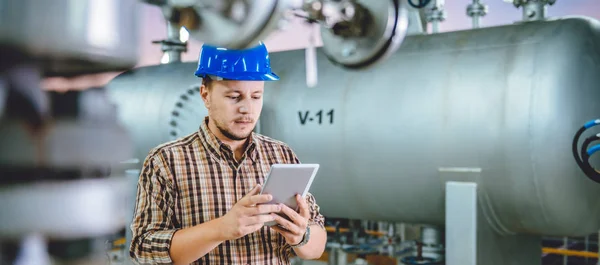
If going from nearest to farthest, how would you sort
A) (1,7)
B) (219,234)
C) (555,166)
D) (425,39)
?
(1,7) < (219,234) < (555,166) < (425,39)

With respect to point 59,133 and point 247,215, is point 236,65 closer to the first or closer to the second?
point 247,215

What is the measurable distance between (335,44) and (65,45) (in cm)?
80

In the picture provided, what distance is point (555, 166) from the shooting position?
227cm

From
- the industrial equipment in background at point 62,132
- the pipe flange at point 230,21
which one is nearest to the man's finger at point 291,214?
the pipe flange at point 230,21

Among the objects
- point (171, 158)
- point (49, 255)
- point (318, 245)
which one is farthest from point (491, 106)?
point (49, 255)

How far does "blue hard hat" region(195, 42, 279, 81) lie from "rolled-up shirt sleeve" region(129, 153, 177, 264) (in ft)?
0.80

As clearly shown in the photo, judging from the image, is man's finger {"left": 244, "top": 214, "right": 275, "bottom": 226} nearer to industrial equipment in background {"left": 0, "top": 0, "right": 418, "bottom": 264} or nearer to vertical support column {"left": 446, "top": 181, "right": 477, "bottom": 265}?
industrial equipment in background {"left": 0, "top": 0, "right": 418, "bottom": 264}

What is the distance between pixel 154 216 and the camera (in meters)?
1.33

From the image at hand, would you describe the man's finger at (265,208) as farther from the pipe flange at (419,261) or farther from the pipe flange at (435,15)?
the pipe flange at (435,15)

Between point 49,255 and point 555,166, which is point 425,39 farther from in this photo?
point 49,255

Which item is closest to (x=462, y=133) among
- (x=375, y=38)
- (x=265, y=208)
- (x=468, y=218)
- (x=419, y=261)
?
(x=468, y=218)

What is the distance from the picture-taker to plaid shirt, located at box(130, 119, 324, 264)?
1.33m

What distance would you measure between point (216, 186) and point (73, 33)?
119 centimetres

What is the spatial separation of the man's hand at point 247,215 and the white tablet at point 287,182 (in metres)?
0.03
